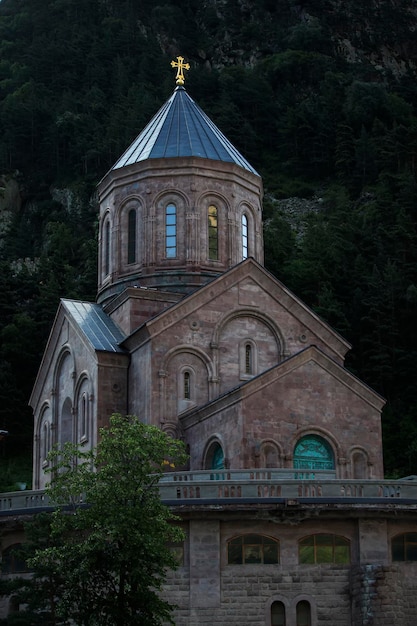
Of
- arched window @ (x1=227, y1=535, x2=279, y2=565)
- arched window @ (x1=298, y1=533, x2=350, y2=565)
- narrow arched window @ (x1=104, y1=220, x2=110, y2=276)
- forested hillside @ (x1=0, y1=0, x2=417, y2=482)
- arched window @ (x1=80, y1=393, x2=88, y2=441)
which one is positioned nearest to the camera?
arched window @ (x1=227, y1=535, x2=279, y2=565)

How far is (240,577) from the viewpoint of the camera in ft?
91.5

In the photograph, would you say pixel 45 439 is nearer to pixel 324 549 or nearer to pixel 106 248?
pixel 106 248

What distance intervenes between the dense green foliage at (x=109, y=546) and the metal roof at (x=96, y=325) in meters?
10.3

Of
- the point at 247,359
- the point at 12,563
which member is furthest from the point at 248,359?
the point at 12,563

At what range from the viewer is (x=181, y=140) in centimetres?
4034

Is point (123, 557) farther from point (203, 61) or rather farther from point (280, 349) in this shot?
point (203, 61)

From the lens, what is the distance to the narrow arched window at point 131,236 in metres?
39.1

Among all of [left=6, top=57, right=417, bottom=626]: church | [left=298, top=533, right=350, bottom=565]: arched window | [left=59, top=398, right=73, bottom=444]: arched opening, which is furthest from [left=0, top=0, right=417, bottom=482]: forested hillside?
[left=298, top=533, right=350, bottom=565]: arched window

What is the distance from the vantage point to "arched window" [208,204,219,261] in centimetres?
3875

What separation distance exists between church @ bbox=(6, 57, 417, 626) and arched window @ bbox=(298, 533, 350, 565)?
0.04 metres

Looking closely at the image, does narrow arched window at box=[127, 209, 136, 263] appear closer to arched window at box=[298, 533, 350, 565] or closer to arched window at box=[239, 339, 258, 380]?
arched window at box=[239, 339, 258, 380]

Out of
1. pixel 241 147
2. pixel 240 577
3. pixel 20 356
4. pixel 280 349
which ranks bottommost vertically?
pixel 240 577

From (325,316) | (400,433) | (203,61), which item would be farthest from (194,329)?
(203,61)

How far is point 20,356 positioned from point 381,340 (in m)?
19.2
